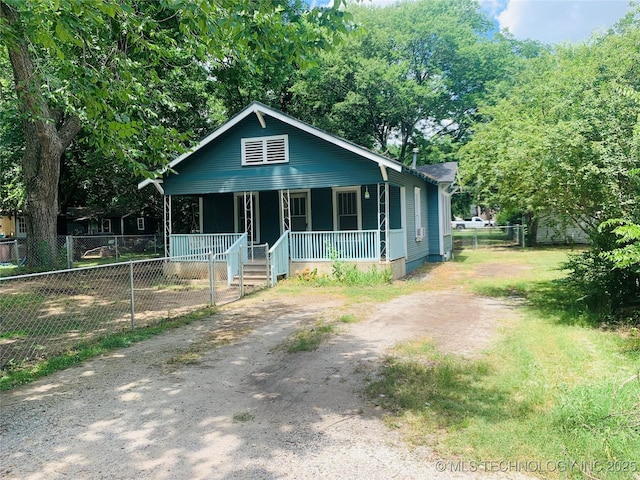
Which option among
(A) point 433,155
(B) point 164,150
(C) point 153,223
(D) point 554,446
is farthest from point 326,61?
(D) point 554,446

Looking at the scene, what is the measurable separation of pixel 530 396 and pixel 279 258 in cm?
965

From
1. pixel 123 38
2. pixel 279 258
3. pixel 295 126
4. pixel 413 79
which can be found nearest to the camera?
pixel 123 38

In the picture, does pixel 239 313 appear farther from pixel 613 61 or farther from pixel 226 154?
pixel 613 61

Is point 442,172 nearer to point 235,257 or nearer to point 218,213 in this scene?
point 218,213

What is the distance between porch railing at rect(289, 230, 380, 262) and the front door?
85.8 inches

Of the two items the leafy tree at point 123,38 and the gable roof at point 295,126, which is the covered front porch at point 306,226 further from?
the leafy tree at point 123,38

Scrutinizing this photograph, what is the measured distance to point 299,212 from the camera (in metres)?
16.4

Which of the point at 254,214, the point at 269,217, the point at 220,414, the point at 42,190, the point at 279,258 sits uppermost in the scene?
the point at 42,190

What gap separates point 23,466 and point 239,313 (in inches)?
229

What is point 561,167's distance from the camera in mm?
7629

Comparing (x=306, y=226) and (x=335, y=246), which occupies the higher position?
(x=306, y=226)

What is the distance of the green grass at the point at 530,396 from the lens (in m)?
3.27

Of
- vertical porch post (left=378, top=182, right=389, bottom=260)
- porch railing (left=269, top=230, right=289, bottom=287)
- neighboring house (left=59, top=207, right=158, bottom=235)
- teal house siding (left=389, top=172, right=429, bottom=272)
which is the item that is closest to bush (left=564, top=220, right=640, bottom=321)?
vertical porch post (left=378, top=182, right=389, bottom=260)

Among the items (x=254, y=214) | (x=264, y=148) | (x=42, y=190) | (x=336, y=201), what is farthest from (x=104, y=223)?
(x=336, y=201)
